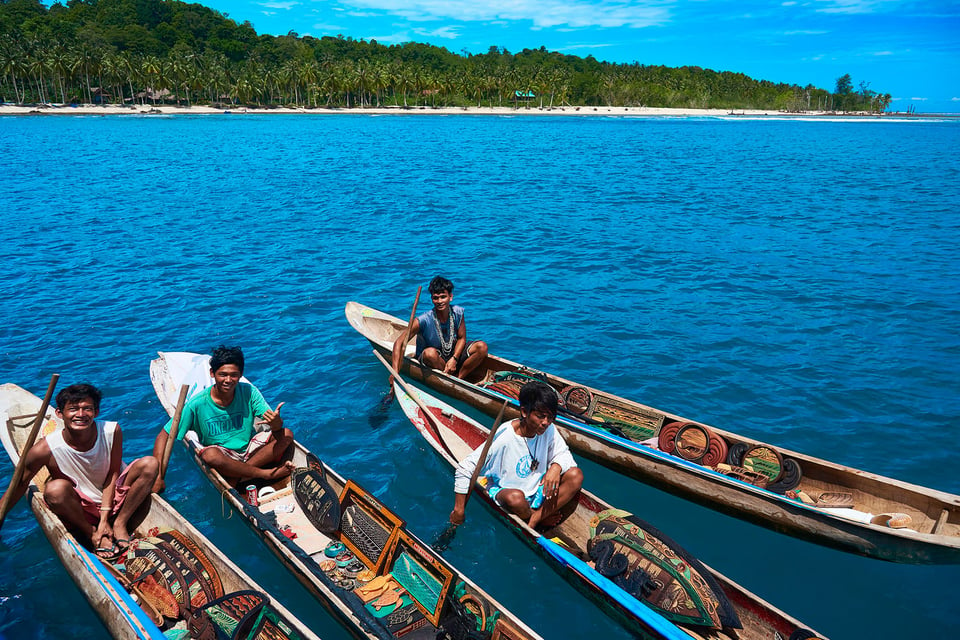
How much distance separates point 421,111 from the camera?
125125mm

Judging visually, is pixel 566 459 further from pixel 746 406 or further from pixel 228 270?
pixel 228 270

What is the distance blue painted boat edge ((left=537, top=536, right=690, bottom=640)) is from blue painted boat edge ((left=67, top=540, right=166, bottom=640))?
3.72 metres

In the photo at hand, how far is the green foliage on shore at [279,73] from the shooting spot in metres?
98.5

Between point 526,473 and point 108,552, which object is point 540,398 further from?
point 108,552

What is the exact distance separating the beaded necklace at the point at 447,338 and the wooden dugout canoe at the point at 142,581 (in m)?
5.14

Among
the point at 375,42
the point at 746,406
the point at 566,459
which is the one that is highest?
the point at 375,42

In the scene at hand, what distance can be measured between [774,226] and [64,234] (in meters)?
27.5

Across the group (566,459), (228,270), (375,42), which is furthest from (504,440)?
(375,42)

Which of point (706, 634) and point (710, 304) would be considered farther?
point (710, 304)

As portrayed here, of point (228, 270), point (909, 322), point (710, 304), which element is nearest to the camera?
point (909, 322)

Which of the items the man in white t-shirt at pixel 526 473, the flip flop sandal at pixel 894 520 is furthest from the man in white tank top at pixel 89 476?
the flip flop sandal at pixel 894 520

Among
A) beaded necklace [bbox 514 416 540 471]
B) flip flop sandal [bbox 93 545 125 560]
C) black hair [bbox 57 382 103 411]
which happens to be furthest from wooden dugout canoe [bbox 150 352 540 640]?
black hair [bbox 57 382 103 411]

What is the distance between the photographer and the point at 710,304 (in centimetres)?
1711

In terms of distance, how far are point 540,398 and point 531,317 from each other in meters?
10.1
